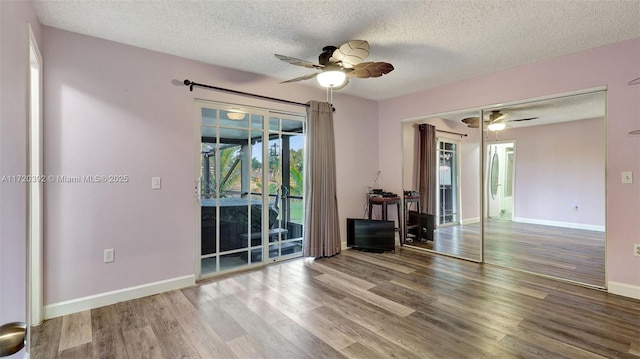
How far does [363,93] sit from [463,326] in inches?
140

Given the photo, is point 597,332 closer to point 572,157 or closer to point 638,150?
point 638,150

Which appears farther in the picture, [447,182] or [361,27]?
[447,182]

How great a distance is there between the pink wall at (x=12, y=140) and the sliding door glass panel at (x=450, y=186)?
4454 mm

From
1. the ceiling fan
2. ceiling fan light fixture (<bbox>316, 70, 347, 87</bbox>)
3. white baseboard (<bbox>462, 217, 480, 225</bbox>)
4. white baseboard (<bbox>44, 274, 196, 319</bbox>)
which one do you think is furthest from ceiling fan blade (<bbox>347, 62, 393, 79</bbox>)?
white baseboard (<bbox>44, 274, 196, 319</bbox>)

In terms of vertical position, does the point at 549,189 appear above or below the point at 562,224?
above

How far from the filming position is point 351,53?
2.55 meters

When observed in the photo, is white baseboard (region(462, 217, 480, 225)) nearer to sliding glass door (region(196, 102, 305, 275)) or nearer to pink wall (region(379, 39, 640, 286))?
pink wall (region(379, 39, 640, 286))

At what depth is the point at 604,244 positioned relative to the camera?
10.2 ft

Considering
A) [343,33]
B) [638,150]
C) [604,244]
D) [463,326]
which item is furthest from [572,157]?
[343,33]

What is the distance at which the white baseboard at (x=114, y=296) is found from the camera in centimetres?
256

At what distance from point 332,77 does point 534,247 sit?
3572 millimetres

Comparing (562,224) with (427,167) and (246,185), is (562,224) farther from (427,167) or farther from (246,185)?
(246,185)

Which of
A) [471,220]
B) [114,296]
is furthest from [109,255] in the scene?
[471,220]

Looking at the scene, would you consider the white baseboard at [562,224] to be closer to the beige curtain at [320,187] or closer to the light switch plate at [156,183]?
the beige curtain at [320,187]
